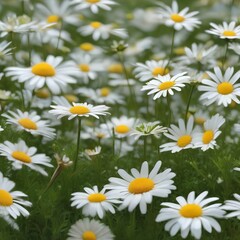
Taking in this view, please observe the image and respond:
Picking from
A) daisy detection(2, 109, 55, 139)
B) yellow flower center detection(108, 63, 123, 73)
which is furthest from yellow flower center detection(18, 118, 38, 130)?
yellow flower center detection(108, 63, 123, 73)

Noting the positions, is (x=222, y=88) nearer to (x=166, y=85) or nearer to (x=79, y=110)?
(x=166, y=85)

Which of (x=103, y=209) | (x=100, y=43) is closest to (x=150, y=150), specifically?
(x=103, y=209)

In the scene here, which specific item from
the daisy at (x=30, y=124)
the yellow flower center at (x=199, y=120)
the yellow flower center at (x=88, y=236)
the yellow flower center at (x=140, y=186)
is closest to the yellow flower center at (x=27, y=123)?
the daisy at (x=30, y=124)

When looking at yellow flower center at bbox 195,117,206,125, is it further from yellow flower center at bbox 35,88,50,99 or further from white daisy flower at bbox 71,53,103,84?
yellow flower center at bbox 35,88,50,99

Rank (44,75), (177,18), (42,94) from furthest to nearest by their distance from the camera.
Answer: (42,94), (177,18), (44,75)

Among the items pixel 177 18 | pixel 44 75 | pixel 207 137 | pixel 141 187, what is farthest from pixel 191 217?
pixel 177 18

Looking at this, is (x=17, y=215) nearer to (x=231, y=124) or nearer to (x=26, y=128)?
(x=26, y=128)

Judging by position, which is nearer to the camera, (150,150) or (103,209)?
(103,209)
